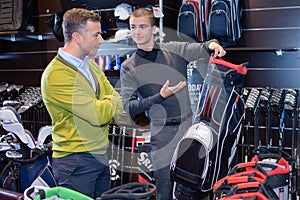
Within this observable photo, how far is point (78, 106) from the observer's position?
6.75ft

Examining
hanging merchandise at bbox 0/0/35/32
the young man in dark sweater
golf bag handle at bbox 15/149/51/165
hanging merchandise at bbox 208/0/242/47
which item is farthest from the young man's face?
hanging merchandise at bbox 0/0/35/32

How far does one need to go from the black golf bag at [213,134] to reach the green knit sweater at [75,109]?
1.57 feet

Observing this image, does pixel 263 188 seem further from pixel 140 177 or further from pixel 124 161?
pixel 124 161

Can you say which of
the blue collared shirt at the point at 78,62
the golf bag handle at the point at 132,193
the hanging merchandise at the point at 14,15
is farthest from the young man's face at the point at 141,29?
the hanging merchandise at the point at 14,15

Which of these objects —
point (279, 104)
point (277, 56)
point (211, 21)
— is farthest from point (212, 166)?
point (277, 56)

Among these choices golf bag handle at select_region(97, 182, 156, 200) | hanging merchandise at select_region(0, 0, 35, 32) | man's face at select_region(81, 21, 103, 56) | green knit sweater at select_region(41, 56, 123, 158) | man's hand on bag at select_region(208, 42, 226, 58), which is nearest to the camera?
golf bag handle at select_region(97, 182, 156, 200)

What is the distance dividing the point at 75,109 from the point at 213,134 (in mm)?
803

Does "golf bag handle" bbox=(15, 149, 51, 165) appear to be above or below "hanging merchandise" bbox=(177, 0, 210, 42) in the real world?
below

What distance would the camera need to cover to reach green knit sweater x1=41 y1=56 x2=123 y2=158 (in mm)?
2061

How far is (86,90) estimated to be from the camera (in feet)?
6.95

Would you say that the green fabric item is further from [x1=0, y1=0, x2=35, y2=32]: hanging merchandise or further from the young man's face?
[x1=0, y1=0, x2=35, y2=32]: hanging merchandise

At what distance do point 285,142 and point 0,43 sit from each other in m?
3.59

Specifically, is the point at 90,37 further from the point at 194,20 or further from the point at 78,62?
the point at 194,20

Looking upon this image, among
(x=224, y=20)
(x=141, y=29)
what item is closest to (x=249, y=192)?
(x=141, y=29)
